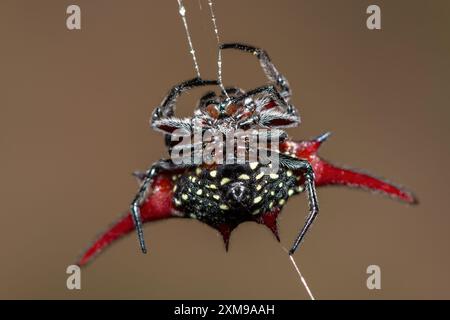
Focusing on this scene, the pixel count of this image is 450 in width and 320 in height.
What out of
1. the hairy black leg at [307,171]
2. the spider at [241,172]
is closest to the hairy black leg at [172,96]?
the spider at [241,172]

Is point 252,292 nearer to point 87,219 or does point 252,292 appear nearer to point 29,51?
point 87,219

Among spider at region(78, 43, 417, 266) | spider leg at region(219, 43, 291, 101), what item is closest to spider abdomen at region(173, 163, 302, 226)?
spider at region(78, 43, 417, 266)

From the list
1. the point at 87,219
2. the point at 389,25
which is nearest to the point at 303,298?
the point at 87,219

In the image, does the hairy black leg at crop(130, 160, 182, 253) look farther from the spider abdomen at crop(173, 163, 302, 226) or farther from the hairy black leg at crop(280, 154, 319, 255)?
the hairy black leg at crop(280, 154, 319, 255)

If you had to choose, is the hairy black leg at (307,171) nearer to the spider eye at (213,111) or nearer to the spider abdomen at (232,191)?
the spider abdomen at (232,191)

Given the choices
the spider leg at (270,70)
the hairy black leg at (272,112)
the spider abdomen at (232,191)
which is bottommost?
the spider abdomen at (232,191)

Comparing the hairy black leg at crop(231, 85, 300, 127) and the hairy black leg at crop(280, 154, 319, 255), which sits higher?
the hairy black leg at crop(231, 85, 300, 127)
